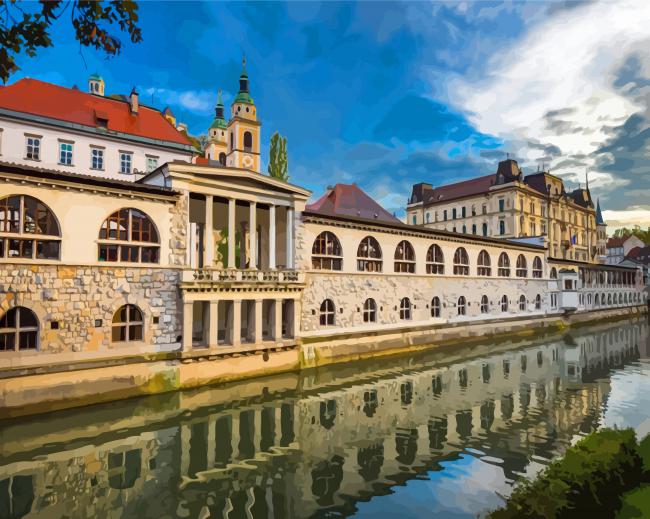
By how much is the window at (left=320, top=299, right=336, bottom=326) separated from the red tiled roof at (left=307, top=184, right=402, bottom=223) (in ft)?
76.4

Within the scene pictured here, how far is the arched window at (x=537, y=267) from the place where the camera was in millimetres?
48250

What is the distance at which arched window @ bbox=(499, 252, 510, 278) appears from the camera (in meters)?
43.3

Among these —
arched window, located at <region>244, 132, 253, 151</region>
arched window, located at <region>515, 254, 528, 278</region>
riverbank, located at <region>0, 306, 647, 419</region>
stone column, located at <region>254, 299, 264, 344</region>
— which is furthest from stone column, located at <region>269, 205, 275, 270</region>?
arched window, located at <region>244, 132, 253, 151</region>

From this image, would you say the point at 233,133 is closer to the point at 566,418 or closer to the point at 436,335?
the point at 436,335

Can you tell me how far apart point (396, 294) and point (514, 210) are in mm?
42812

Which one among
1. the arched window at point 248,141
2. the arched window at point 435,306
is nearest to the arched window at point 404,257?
the arched window at point 435,306

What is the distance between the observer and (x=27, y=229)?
56.9 feet

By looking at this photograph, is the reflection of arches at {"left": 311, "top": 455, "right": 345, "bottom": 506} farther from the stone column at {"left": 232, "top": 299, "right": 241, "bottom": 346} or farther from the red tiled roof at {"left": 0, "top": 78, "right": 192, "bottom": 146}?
the red tiled roof at {"left": 0, "top": 78, "right": 192, "bottom": 146}

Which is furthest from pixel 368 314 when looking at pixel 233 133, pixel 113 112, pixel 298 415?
pixel 233 133

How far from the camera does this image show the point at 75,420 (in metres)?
16.1

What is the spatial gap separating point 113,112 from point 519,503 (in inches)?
1747

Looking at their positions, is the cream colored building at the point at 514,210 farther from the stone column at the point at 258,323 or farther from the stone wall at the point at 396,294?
the stone column at the point at 258,323

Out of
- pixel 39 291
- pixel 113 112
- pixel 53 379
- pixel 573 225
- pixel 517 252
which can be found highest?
pixel 113 112

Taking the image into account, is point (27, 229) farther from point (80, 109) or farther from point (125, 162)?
point (80, 109)
